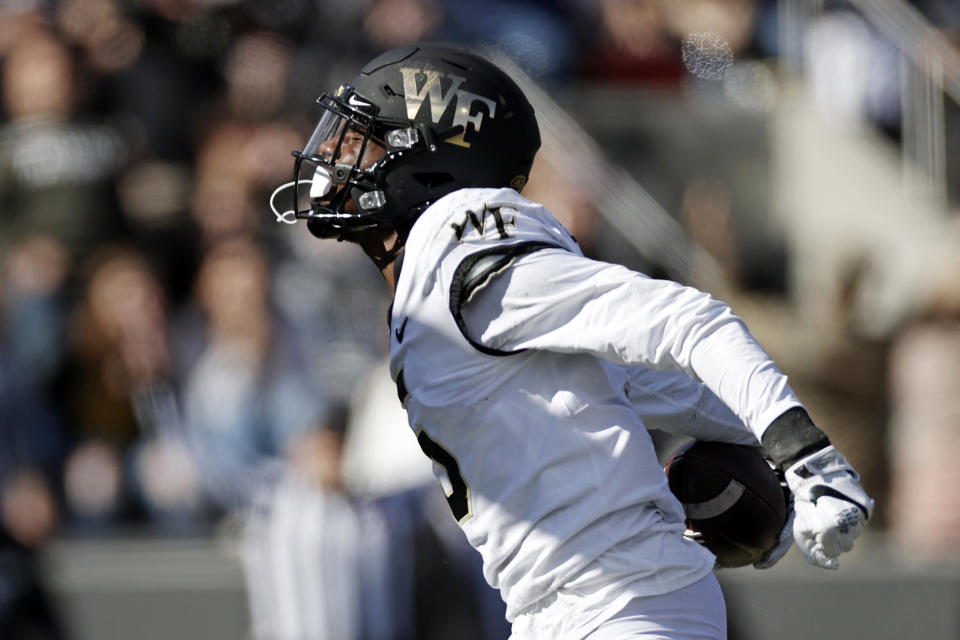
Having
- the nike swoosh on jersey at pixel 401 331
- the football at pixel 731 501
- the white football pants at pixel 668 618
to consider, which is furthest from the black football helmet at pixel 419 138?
the white football pants at pixel 668 618

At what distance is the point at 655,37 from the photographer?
8172 millimetres

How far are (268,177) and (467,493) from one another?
4956 mm

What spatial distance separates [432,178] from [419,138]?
0.09 m

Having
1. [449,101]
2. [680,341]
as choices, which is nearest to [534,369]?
[680,341]

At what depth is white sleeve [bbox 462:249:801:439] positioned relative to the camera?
2438 mm

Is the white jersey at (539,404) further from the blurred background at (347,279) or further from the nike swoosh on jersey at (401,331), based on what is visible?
the blurred background at (347,279)

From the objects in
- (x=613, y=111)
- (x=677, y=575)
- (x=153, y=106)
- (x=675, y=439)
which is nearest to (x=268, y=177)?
(x=153, y=106)

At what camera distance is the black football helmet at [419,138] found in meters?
3.07

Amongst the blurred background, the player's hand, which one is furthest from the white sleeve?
the blurred background

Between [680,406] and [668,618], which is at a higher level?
[680,406]

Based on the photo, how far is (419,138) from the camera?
10.1 feet

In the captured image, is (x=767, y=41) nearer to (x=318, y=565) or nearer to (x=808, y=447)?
(x=318, y=565)

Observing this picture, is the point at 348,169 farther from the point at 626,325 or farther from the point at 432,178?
the point at 626,325

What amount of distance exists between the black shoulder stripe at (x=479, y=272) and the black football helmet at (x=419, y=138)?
1.33ft
